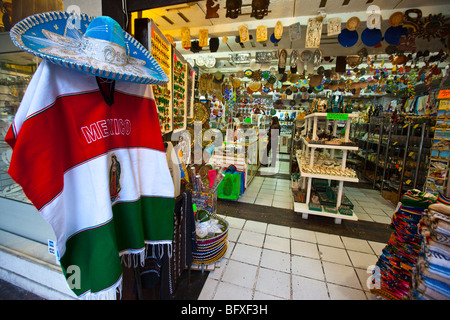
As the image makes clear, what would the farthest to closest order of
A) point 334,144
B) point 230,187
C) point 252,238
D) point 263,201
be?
point 263,201 < point 230,187 < point 334,144 < point 252,238

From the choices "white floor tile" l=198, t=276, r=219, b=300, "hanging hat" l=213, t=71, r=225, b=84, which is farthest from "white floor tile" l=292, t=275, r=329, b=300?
"hanging hat" l=213, t=71, r=225, b=84

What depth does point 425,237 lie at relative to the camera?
131 centimetres

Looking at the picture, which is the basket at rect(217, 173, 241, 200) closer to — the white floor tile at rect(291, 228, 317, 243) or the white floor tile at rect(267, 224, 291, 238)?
→ the white floor tile at rect(267, 224, 291, 238)

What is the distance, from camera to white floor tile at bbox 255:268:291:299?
1.99m

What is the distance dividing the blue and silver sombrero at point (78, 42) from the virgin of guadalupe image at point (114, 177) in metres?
0.41

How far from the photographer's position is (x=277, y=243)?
2.83 meters

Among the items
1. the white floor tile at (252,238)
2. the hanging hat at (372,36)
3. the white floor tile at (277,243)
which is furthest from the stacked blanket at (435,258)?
the hanging hat at (372,36)

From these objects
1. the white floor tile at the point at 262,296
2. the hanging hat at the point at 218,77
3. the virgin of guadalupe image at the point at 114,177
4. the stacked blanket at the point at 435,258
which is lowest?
the white floor tile at the point at 262,296

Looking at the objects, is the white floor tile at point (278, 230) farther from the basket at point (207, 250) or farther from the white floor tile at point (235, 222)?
the basket at point (207, 250)

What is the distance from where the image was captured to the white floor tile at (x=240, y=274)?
2.11 metres

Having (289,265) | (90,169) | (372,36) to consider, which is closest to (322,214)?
(289,265)

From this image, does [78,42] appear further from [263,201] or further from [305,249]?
[263,201]

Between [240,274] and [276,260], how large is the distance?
20.9 inches
